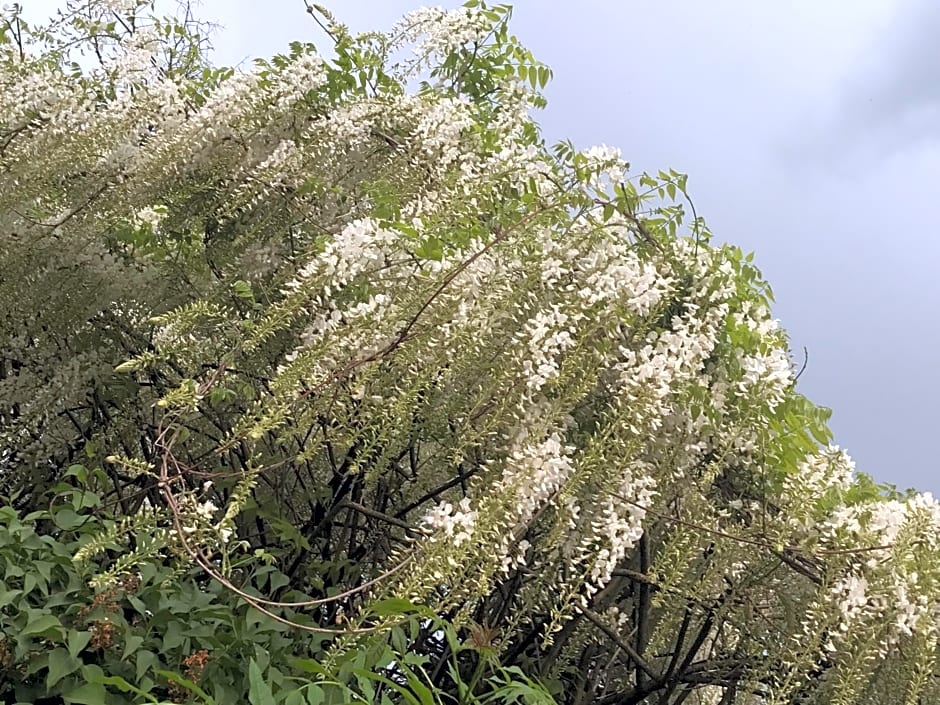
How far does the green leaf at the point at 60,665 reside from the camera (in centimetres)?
169

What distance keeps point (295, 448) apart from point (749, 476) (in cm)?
127

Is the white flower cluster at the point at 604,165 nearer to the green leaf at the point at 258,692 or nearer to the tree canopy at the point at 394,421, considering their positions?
the tree canopy at the point at 394,421

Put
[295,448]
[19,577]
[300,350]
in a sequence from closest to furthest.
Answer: [19,577] < [300,350] < [295,448]

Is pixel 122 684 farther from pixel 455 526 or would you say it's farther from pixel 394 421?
pixel 394 421

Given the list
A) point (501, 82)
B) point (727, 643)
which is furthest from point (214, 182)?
point (727, 643)

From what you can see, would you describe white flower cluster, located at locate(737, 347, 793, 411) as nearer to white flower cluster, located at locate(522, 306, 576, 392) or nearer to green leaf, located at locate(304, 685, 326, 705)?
white flower cluster, located at locate(522, 306, 576, 392)

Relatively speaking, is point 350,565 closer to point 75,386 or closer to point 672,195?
point 75,386

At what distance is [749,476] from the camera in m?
2.63

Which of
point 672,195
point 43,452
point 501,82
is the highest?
point 501,82

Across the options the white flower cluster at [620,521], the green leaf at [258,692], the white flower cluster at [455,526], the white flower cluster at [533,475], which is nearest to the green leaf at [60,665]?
the green leaf at [258,692]

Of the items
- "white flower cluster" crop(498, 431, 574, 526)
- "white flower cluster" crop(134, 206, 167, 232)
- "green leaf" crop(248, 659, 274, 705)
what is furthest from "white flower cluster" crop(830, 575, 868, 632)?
"white flower cluster" crop(134, 206, 167, 232)

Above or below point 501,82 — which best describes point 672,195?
below

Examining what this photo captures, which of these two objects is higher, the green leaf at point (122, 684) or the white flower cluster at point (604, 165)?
the white flower cluster at point (604, 165)

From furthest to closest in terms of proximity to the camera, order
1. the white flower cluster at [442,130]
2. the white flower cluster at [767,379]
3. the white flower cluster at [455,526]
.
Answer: the white flower cluster at [442,130] < the white flower cluster at [767,379] < the white flower cluster at [455,526]
